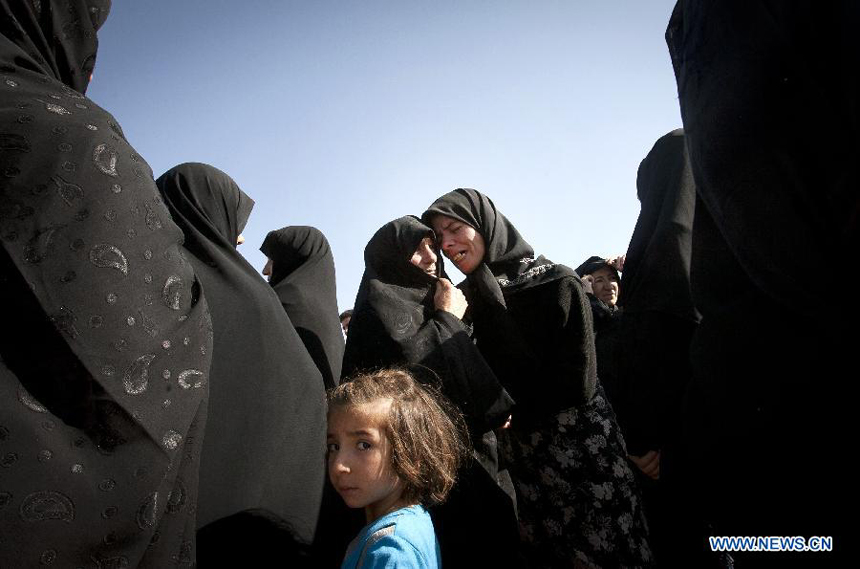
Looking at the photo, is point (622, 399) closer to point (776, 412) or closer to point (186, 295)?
point (776, 412)

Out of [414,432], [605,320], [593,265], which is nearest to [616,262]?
[593,265]

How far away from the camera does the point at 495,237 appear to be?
120 inches

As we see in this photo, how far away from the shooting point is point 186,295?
0.99 metres

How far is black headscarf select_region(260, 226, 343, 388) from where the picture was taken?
8.50 ft

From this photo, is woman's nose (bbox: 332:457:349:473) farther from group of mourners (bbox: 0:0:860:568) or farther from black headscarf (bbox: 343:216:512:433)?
black headscarf (bbox: 343:216:512:433)

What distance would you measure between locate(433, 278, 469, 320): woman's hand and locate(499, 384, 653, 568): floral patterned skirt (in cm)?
63

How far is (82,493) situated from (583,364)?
204 centimetres

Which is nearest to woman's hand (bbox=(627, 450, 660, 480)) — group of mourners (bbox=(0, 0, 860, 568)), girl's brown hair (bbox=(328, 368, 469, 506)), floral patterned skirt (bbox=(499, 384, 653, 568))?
floral patterned skirt (bbox=(499, 384, 653, 568))

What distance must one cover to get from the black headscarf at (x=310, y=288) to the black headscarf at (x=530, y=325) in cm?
74

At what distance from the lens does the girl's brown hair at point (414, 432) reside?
1664mm

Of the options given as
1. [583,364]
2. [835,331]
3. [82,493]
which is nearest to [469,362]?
[583,364]

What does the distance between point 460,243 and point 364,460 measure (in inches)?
63.3

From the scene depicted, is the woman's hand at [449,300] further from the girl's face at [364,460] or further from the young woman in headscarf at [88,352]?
the young woman in headscarf at [88,352]

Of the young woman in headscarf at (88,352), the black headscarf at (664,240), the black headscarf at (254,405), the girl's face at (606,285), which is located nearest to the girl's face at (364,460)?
the black headscarf at (254,405)
